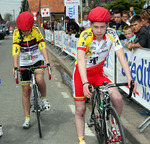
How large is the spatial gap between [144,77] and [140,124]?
33.7 inches

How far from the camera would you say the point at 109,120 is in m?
3.15

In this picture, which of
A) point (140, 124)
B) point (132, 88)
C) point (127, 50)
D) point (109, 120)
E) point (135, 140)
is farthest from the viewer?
point (127, 50)

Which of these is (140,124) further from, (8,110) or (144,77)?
(8,110)

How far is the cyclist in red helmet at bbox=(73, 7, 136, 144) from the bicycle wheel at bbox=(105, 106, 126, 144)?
296mm

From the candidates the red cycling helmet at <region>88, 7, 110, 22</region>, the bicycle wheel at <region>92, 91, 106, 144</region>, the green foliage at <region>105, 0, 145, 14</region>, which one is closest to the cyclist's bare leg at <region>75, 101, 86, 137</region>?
the bicycle wheel at <region>92, 91, 106, 144</region>

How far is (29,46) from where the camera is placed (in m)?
4.66

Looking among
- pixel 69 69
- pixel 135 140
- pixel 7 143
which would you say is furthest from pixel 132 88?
pixel 69 69

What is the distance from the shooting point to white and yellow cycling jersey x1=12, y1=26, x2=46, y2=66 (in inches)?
178

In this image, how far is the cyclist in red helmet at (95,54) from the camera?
3125 mm

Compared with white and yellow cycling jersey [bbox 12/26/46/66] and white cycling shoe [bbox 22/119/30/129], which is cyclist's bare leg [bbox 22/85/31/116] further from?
white and yellow cycling jersey [bbox 12/26/46/66]

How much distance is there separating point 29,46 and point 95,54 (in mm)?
1650

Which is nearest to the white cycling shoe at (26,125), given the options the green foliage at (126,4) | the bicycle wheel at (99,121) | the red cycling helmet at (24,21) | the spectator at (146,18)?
the bicycle wheel at (99,121)

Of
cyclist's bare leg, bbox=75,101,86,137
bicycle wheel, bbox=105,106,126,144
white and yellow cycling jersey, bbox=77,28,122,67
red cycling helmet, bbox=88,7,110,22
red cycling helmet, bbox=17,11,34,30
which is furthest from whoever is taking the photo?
red cycling helmet, bbox=17,11,34,30

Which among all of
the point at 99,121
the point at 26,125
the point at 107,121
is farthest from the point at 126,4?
the point at 107,121
